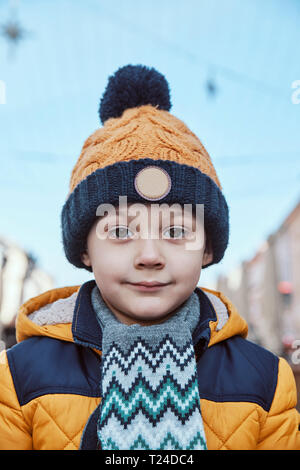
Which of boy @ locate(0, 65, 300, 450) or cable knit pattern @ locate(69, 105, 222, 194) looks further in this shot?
cable knit pattern @ locate(69, 105, 222, 194)

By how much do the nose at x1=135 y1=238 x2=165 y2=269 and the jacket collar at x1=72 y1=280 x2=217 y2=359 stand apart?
0.73 feet

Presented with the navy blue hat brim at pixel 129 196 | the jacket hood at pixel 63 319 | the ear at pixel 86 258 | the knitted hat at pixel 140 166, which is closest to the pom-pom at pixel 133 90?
the knitted hat at pixel 140 166

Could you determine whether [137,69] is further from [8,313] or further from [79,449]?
[8,313]

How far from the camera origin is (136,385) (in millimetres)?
769

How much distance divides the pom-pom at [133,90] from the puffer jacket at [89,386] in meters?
0.63

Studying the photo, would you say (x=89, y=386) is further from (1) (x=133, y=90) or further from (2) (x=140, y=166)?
(1) (x=133, y=90)

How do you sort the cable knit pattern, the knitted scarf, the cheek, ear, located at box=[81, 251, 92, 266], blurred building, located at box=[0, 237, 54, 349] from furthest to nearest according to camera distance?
blurred building, located at box=[0, 237, 54, 349], ear, located at box=[81, 251, 92, 266], the cable knit pattern, the cheek, the knitted scarf

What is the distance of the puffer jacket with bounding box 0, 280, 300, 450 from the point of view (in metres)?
0.79

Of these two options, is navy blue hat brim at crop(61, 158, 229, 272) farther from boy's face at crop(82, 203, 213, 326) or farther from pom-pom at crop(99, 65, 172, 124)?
pom-pom at crop(99, 65, 172, 124)

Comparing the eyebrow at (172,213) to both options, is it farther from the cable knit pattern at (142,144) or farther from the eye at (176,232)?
the cable knit pattern at (142,144)

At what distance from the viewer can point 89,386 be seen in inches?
32.4

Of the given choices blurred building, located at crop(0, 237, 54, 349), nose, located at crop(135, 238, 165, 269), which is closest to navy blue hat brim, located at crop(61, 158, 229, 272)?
A: nose, located at crop(135, 238, 165, 269)

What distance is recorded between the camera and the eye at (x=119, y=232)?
837mm

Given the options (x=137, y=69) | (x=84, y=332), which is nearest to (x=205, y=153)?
(x=137, y=69)
